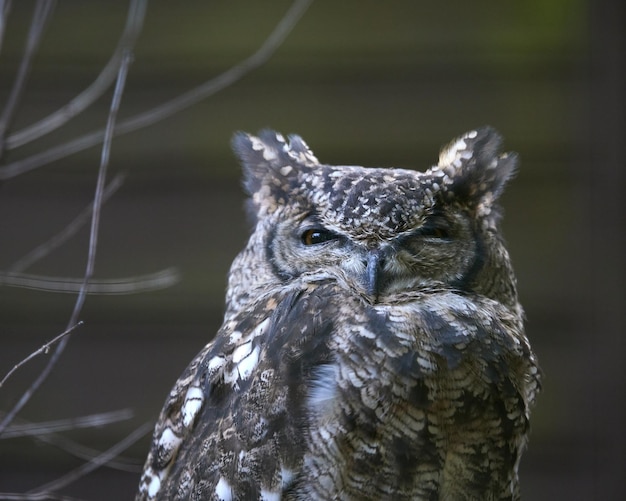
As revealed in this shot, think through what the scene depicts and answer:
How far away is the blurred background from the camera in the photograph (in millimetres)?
3451

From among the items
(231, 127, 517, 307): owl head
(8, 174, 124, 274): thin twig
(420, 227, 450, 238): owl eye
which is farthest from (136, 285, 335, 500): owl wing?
(8, 174, 124, 274): thin twig

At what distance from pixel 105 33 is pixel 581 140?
194 centimetres

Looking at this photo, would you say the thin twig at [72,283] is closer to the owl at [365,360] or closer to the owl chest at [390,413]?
the owl at [365,360]

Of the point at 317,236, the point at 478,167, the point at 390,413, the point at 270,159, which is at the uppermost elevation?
the point at 270,159

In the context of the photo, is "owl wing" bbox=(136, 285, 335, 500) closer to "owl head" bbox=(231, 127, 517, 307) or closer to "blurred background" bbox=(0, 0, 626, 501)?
"owl head" bbox=(231, 127, 517, 307)

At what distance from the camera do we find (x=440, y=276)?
172 centimetres

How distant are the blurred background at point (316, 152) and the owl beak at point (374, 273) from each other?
1924 mm

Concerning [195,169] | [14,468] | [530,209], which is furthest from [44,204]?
[530,209]

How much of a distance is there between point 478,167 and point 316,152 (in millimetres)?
1779

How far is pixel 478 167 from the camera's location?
1809 millimetres

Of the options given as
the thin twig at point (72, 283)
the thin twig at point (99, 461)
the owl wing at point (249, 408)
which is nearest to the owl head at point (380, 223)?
the owl wing at point (249, 408)

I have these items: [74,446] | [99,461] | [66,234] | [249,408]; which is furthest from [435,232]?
[74,446]

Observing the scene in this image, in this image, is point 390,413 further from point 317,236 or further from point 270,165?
point 270,165

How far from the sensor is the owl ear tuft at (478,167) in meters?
1.78
